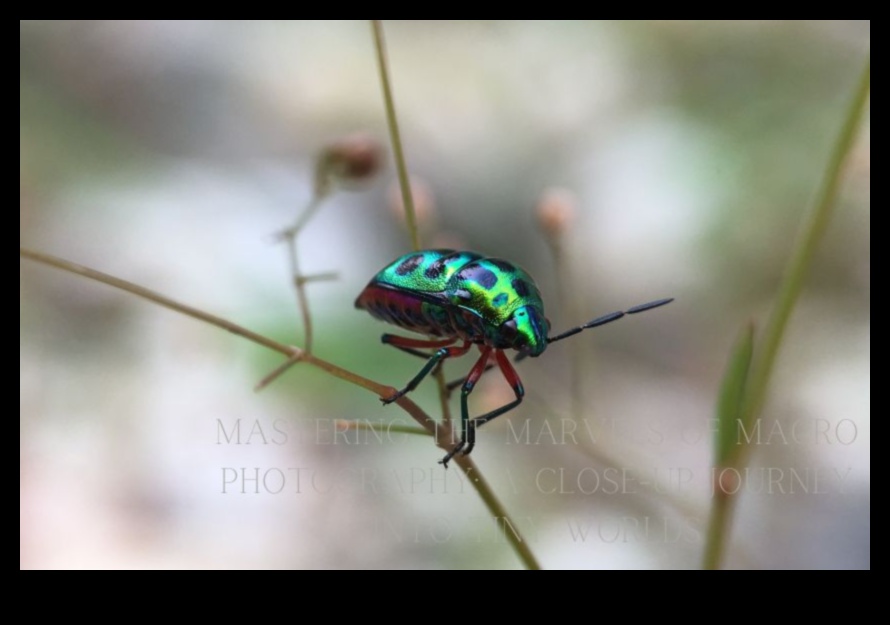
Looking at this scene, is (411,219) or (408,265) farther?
(408,265)

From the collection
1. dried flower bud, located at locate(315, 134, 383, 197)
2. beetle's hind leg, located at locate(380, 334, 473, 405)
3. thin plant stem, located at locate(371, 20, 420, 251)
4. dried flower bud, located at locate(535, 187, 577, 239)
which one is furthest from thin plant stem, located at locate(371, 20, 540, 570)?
dried flower bud, located at locate(535, 187, 577, 239)

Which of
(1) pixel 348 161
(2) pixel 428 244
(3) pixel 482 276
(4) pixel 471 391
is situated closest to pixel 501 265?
(3) pixel 482 276

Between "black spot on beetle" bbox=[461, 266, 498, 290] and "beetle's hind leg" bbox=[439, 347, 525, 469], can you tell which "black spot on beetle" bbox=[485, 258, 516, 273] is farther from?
"beetle's hind leg" bbox=[439, 347, 525, 469]

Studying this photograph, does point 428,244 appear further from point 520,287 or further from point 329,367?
point 329,367

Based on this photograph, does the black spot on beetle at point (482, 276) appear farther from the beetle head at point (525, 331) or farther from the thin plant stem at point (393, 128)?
the thin plant stem at point (393, 128)

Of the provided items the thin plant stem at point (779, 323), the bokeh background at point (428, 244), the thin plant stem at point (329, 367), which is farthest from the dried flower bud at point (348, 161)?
the thin plant stem at point (779, 323)

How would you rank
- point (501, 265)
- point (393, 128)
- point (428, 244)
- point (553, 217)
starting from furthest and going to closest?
point (428, 244) < point (553, 217) < point (501, 265) < point (393, 128)
